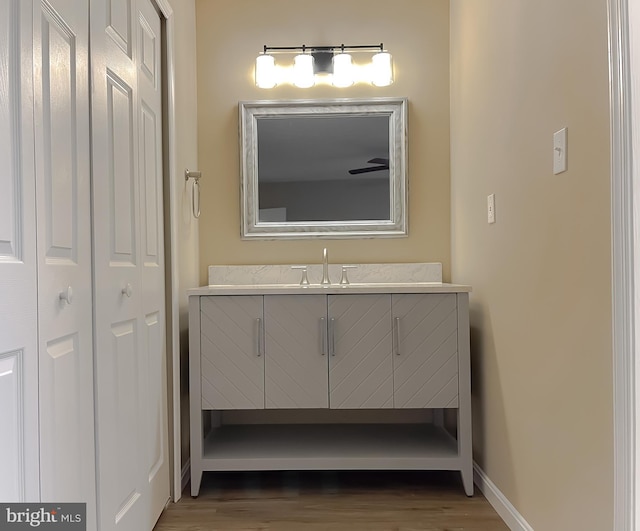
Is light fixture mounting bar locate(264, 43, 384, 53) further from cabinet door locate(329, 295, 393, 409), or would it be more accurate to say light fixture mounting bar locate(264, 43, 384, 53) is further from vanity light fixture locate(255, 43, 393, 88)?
cabinet door locate(329, 295, 393, 409)

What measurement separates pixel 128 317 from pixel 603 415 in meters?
1.38

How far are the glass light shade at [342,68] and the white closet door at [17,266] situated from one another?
1.87 meters

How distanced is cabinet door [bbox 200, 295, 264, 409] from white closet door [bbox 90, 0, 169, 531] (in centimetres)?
20

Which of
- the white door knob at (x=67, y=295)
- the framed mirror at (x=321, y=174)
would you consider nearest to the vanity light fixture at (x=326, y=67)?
the framed mirror at (x=321, y=174)

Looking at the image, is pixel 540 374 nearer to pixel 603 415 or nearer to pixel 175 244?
pixel 603 415

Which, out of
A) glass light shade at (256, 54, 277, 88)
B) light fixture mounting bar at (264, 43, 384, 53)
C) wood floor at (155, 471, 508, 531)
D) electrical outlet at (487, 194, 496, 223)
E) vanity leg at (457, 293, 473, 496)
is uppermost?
light fixture mounting bar at (264, 43, 384, 53)

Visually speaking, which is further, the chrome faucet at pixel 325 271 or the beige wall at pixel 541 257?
the chrome faucet at pixel 325 271

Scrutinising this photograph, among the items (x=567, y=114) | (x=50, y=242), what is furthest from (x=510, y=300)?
(x=50, y=242)

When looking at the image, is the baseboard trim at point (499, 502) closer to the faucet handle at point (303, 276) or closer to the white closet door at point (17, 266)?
the faucet handle at point (303, 276)

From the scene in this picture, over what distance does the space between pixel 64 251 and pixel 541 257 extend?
4.50 ft

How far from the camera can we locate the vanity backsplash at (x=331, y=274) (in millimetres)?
2816

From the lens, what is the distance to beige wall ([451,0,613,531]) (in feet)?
4.49

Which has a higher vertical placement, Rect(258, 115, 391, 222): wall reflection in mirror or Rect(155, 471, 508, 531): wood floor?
Rect(258, 115, 391, 222): wall reflection in mirror

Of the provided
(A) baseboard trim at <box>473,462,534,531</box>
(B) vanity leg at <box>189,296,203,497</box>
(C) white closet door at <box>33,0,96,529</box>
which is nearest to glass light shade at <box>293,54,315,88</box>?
(B) vanity leg at <box>189,296,203,497</box>
